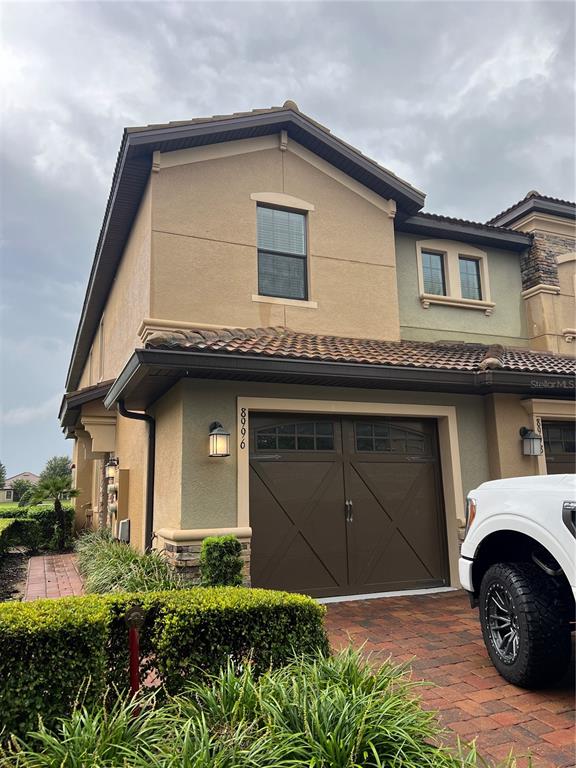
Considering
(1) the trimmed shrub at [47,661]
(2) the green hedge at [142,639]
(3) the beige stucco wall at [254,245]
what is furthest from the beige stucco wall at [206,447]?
(1) the trimmed shrub at [47,661]

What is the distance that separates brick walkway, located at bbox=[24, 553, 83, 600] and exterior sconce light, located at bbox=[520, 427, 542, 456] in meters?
7.47

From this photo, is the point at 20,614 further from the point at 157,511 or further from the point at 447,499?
the point at 447,499

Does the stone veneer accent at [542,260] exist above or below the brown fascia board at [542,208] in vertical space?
below

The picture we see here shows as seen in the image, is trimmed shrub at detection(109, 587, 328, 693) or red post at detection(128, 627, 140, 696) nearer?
red post at detection(128, 627, 140, 696)

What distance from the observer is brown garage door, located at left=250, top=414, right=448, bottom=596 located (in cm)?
746

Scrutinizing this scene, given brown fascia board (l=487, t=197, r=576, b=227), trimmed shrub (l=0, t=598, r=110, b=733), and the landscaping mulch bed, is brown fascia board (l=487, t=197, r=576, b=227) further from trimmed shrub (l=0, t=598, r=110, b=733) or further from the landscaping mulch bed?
the landscaping mulch bed

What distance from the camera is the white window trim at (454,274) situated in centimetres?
1101

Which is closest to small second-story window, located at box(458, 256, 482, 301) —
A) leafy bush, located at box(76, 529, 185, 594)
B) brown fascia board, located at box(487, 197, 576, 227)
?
brown fascia board, located at box(487, 197, 576, 227)

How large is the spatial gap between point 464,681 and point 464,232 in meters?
9.23

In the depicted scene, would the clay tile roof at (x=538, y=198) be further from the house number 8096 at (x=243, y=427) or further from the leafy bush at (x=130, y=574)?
the leafy bush at (x=130, y=574)

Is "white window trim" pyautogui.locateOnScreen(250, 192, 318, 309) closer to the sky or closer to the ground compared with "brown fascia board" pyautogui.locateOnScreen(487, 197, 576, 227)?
closer to the ground

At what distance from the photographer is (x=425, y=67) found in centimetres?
916

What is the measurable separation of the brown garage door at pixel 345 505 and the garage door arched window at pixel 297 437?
1 cm

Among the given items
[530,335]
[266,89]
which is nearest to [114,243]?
[266,89]
